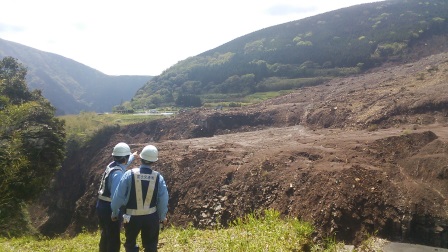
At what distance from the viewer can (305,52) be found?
5431cm

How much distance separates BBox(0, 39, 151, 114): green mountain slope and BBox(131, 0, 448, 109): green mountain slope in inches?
1629

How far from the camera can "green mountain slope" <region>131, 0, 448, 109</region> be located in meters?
45.5

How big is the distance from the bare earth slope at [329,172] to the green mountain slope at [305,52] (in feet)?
71.3

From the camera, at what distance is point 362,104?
64.3ft

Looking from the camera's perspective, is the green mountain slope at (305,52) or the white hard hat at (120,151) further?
the green mountain slope at (305,52)

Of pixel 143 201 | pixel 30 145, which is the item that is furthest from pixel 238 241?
pixel 30 145

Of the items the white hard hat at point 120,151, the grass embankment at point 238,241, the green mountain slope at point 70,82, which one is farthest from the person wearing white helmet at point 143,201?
the green mountain slope at point 70,82

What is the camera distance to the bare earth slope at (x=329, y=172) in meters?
8.11

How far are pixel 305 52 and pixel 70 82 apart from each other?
81634mm

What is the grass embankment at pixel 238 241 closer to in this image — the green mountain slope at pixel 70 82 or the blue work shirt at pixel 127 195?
the blue work shirt at pixel 127 195

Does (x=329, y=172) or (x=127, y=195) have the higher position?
(x=127, y=195)

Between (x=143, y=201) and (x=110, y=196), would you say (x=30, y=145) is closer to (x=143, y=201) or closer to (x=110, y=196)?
(x=110, y=196)

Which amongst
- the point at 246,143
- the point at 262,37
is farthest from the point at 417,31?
the point at 246,143

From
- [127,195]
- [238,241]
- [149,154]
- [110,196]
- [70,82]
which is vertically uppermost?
[70,82]
